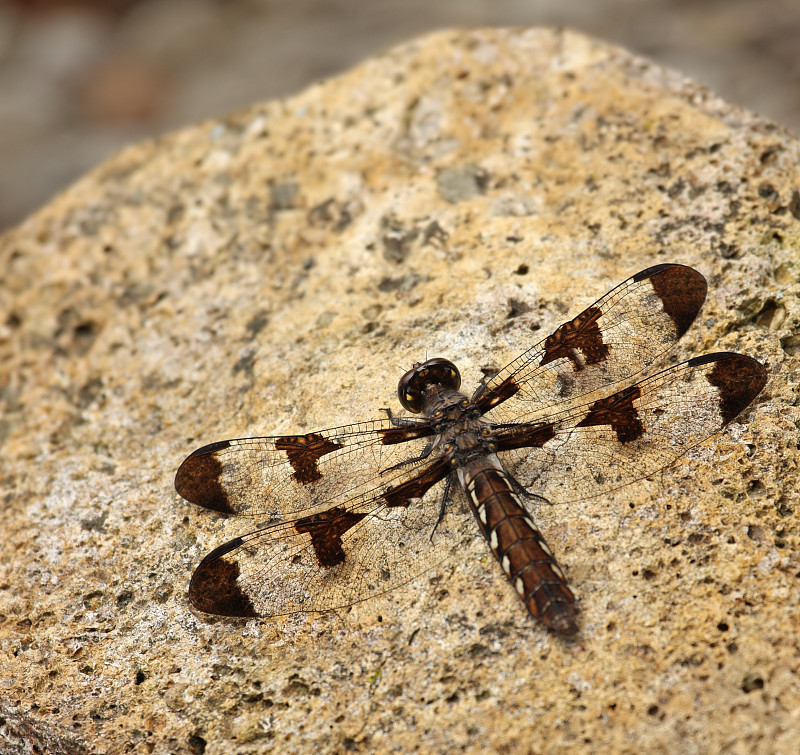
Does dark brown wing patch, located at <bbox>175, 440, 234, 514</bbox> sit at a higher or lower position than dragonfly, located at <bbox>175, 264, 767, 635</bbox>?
higher

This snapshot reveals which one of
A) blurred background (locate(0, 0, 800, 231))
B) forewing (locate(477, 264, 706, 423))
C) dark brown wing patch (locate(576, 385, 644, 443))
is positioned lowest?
dark brown wing patch (locate(576, 385, 644, 443))

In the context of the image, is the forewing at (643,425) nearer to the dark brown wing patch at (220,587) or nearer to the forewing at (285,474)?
the forewing at (285,474)

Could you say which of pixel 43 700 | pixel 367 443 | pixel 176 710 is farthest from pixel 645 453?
pixel 43 700

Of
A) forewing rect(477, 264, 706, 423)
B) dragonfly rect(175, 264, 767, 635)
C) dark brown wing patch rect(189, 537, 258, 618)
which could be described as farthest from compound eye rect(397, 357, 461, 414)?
dark brown wing patch rect(189, 537, 258, 618)

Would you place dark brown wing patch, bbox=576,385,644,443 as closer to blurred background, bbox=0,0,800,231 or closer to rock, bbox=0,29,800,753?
rock, bbox=0,29,800,753

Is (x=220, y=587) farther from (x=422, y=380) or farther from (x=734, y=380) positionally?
(x=734, y=380)

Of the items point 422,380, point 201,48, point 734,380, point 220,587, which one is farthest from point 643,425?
point 201,48
